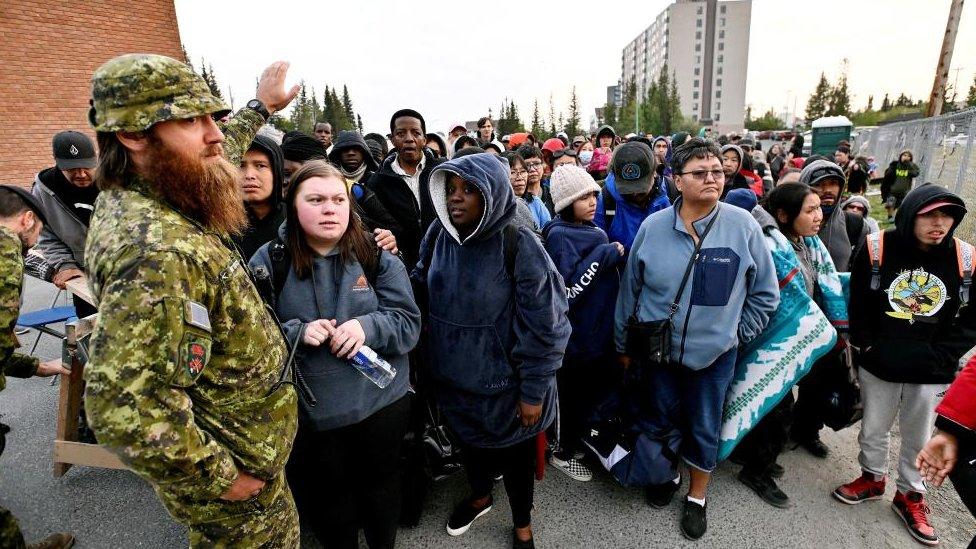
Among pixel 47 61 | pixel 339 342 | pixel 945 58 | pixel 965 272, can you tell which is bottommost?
pixel 965 272

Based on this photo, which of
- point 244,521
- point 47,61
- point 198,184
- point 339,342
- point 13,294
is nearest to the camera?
point 198,184

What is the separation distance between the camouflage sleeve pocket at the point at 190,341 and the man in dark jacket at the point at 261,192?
4.37 feet

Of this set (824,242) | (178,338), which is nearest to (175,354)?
(178,338)

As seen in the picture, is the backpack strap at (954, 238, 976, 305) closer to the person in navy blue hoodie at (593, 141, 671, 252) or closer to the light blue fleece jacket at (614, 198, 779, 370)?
the light blue fleece jacket at (614, 198, 779, 370)

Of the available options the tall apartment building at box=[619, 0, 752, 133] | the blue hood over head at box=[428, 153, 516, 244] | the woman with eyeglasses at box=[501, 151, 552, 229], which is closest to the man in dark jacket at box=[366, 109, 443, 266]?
the woman with eyeglasses at box=[501, 151, 552, 229]

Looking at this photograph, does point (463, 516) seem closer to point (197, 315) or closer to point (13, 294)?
point (197, 315)

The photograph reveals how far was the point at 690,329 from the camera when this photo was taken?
2.49m

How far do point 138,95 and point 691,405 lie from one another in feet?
9.33

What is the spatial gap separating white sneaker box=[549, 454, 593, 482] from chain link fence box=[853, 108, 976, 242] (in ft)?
18.5

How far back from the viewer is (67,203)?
11.7ft

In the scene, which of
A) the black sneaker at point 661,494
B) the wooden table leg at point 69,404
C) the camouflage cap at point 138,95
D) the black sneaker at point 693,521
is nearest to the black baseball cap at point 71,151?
the wooden table leg at point 69,404

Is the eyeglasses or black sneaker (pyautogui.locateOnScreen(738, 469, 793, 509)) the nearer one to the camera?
the eyeglasses

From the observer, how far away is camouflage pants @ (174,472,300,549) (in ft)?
4.80

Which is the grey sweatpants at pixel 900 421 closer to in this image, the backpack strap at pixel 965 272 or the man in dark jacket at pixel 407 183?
the backpack strap at pixel 965 272
